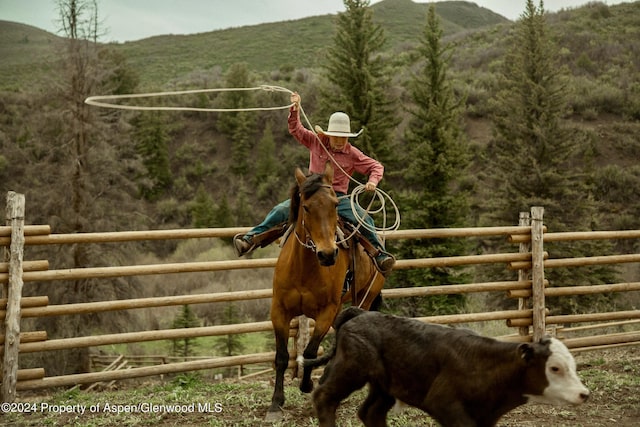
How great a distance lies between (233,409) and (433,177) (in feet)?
48.8

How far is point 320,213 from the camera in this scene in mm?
4957

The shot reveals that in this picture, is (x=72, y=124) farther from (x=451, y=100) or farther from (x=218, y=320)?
(x=451, y=100)

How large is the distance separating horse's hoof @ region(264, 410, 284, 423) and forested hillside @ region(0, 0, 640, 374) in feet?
40.3

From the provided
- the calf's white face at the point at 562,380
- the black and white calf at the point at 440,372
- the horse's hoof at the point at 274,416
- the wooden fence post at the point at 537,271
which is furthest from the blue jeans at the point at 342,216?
the wooden fence post at the point at 537,271

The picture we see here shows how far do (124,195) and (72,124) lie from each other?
8.49ft

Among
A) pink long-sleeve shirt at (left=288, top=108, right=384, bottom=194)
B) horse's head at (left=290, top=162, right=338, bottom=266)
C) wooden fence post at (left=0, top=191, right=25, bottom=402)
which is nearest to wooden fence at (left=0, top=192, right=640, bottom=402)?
wooden fence post at (left=0, top=191, right=25, bottom=402)

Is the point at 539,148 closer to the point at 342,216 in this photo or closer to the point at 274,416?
the point at 342,216

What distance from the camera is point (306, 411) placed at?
5.54 meters

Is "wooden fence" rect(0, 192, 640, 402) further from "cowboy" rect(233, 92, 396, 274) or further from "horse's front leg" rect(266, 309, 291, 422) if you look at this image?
"horse's front leg" rect(266, 309, 291, 422)

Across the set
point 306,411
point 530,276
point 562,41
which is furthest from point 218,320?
point 562,41

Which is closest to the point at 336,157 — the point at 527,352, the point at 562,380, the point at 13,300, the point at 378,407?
the point at 378,407

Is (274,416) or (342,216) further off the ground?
(342,216)

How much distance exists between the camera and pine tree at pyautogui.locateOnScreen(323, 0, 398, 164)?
21.0 meters

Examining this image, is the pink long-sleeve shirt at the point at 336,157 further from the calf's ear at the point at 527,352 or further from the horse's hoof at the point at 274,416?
the calf's ear at the point at 527,352
